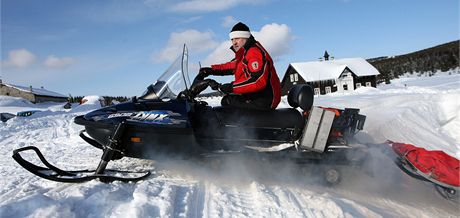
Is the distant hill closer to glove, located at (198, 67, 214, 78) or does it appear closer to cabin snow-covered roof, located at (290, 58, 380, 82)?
cabin snow-covered roof, located at (290, 58, 380, 82)

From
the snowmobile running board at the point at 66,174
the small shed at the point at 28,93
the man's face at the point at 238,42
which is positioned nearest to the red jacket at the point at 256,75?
the man's face at the point at 238,42

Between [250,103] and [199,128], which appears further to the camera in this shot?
[250,103]

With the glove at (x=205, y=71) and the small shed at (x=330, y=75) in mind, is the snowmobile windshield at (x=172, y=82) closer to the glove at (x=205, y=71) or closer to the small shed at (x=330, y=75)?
the glove at (x=205, y=71)

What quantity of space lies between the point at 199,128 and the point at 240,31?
1299 mm

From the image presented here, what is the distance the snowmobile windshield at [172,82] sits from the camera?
4250mm

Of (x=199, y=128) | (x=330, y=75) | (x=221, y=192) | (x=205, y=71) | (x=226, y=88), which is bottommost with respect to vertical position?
(x=330, y=75)

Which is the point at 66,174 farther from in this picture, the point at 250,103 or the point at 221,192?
the point at 250,103

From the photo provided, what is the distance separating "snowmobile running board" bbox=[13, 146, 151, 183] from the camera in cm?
346

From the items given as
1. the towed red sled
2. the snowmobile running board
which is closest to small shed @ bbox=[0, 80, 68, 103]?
the snowmobile running board

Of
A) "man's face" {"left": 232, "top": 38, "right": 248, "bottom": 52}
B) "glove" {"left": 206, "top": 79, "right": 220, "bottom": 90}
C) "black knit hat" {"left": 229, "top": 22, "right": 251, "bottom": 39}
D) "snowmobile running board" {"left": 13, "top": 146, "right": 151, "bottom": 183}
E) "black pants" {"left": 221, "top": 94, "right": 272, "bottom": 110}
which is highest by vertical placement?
"black knit hat" {"left": 229, "top": 22, "right": 251, "bottom": 39}

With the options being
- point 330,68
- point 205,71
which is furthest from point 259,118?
point 330,68

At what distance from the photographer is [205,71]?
16.4 feet

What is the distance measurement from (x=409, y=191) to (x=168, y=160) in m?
2.76

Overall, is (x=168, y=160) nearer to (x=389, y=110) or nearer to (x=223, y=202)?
(x=223, y=202)
